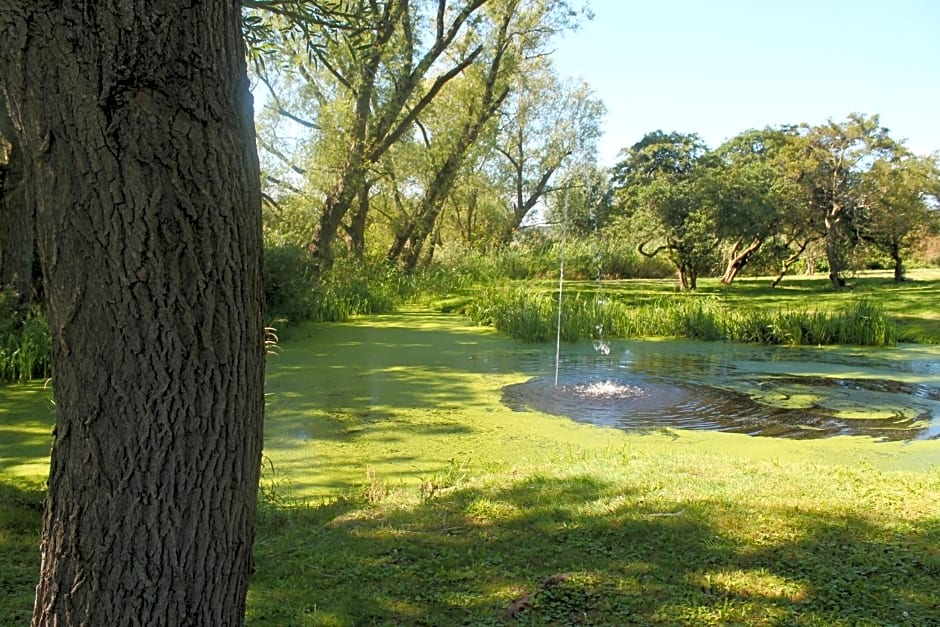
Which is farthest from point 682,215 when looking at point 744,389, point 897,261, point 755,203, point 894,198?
point 744,389

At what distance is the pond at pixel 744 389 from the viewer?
5.63m

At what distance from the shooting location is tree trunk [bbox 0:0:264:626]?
4.89 ft

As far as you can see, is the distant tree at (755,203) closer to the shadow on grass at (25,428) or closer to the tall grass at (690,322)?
the tall grass at (690,322)

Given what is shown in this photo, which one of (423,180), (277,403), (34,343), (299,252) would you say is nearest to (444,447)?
(277,403)

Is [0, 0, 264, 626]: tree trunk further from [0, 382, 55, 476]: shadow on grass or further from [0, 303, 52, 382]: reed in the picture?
[0, 303, 52, 382]: reed

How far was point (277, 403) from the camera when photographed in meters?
6.07

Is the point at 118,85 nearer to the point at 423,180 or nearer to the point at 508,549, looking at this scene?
the point at 508,549

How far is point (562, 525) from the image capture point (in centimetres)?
305

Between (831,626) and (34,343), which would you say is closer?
(831,626)

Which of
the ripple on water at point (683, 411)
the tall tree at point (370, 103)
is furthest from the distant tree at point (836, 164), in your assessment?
the ripple on water at point (683, 411)

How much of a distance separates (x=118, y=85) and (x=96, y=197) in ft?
0.74

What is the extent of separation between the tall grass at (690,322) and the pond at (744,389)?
0.47 meters

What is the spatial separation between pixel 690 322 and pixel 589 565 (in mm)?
8688

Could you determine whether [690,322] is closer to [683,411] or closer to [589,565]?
[683,411]
